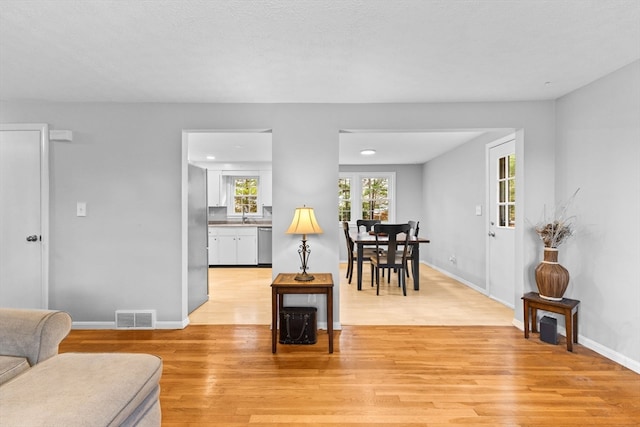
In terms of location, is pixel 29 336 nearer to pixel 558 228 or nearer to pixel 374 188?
pixel 558 228

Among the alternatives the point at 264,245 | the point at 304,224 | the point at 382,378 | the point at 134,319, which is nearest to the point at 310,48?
the point at 304,224

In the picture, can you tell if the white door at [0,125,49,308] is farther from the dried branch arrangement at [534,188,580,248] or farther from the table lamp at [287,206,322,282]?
the dried branch arrangement at [534,188,580,248]

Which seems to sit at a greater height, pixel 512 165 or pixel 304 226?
pixel 512 165

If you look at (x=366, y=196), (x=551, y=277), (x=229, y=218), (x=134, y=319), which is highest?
(x=366, y=196)

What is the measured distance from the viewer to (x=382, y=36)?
2.06 meters

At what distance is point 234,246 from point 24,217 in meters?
3.69

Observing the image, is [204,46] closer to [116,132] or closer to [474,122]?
[116,132]

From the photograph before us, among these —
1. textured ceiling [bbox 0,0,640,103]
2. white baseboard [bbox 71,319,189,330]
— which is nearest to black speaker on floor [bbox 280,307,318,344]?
white baseboard [bbox 71,319,189,330]

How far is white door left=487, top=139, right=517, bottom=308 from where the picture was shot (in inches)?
156

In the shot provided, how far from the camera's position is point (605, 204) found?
2666 millimetres

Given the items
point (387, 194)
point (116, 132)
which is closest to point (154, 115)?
point (116, 132)

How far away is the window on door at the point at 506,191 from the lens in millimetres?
3953

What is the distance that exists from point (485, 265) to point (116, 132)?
4.87m

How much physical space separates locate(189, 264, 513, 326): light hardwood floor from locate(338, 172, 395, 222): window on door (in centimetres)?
222
